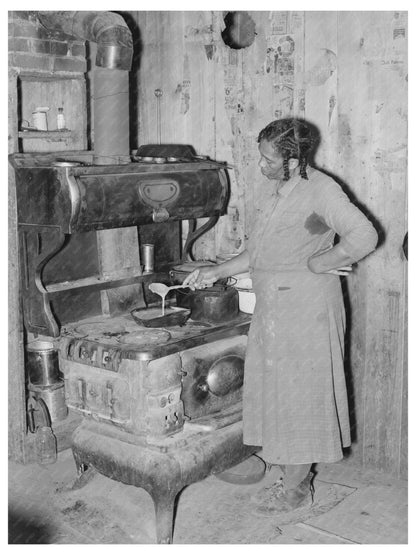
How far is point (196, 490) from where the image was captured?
3.75 m

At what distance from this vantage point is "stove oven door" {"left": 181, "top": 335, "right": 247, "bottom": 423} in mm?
3441

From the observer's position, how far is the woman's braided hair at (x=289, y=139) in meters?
3.19

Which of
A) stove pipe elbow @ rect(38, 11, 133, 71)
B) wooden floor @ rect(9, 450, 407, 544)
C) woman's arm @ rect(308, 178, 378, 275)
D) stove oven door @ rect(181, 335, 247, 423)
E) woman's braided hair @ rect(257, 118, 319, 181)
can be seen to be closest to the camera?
woman's arm @ rect(308, 178, 378, 275)

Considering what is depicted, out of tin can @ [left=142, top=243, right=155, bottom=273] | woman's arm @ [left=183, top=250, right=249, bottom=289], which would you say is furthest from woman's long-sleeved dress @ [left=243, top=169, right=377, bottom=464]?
tin can @ [left=142, top=243, right=155, bottom=273]

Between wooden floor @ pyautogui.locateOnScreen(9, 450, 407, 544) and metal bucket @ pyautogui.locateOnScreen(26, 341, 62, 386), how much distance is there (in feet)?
1.57

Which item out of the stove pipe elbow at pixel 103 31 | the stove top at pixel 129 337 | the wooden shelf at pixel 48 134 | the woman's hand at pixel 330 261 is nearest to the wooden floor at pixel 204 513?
the stove top at pixel 129 337

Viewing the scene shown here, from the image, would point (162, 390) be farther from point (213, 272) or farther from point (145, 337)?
point (213, 272)

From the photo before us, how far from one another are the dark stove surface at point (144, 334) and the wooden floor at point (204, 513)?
→ 32.5 inches

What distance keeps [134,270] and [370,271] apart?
126cm

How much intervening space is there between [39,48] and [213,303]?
162 centimetres

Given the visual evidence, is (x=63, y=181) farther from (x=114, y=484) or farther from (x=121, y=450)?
(x=114, y=484)

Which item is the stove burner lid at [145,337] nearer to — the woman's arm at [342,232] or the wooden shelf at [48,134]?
the woman's arm at [342,232]

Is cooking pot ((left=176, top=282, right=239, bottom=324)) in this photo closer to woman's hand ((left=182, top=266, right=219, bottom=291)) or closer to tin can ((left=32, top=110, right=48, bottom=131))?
woman's hand ((left=182, top=266, right=219, bottom=291))
